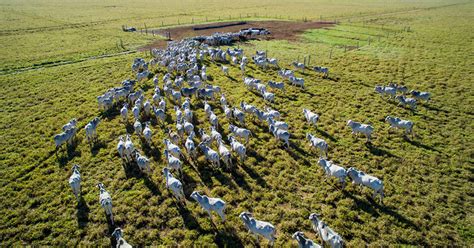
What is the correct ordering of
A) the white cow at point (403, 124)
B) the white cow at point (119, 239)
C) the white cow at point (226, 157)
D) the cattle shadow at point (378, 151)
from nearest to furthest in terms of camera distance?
the white cow at point (119, 239) < the white cow at point (226, 157) < the cattle shadow at point (378, 151) < the white cow at point (403, 124)

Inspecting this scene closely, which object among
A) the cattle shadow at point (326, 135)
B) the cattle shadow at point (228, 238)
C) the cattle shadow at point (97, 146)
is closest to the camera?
the cattle shadow at point (228, 238)

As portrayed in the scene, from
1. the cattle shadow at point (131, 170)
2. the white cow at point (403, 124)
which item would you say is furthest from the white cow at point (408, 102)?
the cattle shadow at point (131, 170)

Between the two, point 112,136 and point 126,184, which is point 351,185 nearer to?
point 126,184

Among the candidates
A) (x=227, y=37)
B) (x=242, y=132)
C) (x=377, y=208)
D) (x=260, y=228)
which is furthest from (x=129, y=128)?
(x=227, y=37)

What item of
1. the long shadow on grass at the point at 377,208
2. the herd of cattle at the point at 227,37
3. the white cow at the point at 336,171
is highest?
the herd of cattle at the point at 227,37

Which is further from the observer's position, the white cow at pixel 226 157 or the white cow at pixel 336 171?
the white cow at pixel 226 157

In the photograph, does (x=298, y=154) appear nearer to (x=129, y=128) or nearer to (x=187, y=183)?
(x=187, y=183)

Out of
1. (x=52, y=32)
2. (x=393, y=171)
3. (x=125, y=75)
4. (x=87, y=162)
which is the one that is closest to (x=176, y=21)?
(x=52, y=32)

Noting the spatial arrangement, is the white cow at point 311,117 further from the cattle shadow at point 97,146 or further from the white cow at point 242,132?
the cattle shadow at point 97,146
